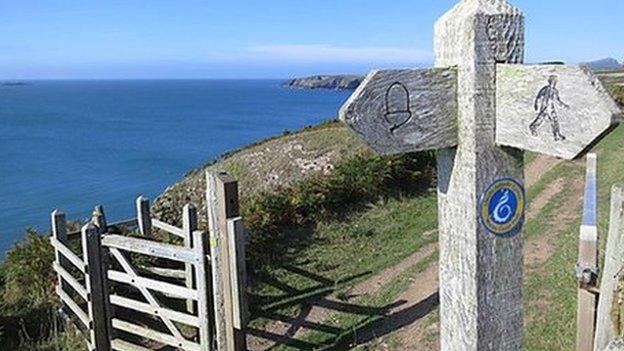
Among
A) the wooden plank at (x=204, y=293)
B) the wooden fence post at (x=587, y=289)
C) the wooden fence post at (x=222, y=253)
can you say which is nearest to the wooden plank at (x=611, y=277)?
the wooden fence post at (x=587, y=289)

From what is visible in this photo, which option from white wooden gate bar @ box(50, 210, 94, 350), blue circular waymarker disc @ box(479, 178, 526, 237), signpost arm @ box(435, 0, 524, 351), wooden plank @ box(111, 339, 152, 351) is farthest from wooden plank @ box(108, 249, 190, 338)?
blue circular waymarker disc @ box(479, 178, 526, 237)

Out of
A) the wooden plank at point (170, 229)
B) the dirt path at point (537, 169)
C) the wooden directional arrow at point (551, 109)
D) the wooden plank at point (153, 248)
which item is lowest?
the dirt path at point (537, 169)

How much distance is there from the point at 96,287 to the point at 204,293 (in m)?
1.69

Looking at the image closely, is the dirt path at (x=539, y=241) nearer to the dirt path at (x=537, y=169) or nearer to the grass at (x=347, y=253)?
the dirt path at (x=537, y=169)

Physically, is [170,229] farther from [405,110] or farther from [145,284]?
[405,110]

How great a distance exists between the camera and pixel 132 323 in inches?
284

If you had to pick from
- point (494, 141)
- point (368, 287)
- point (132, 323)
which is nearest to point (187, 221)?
point (132, 323)

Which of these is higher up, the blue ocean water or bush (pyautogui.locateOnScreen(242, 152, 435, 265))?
bush (pyautogui.locateOnScreen(242, 152, 435, 265))

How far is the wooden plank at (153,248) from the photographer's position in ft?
19.8

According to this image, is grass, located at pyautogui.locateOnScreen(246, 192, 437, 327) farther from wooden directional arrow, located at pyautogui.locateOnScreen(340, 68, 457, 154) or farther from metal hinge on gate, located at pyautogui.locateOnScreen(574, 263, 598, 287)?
wooden directional arrow, located at pyautogui.locateOnScreen(340, 68, 457, 154)

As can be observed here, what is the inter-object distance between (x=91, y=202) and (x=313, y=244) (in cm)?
2222

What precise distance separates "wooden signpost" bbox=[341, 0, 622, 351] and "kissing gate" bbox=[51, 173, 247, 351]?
3.86 meters

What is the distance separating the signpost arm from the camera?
5.98 ft

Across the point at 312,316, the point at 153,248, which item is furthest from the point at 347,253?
the point at 153,248
